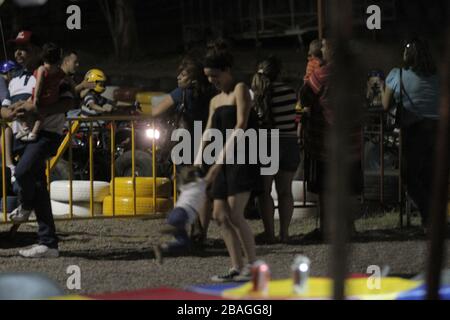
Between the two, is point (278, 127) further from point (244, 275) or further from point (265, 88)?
point (244, 275)

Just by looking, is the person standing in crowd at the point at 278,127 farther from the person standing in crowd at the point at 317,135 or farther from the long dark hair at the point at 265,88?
the person standing in crowd at the point at 317,135

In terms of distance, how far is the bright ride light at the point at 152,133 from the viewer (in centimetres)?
1037

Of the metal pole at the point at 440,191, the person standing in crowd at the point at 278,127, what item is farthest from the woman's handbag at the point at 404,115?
the metal pole at the point at 440,191

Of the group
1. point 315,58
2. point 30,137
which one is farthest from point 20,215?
point 315,58

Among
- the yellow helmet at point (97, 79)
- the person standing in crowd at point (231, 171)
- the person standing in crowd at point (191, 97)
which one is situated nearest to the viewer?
the person standing in crowd at point (231, 171)

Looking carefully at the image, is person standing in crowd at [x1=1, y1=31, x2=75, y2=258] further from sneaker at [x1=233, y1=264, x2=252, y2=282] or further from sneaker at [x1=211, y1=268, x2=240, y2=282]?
sneaker at [x1=233, y1=264, x2=252, y2=282]

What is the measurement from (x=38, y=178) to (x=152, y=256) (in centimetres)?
114

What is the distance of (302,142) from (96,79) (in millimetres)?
4904

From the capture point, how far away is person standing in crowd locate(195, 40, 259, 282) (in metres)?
7.43

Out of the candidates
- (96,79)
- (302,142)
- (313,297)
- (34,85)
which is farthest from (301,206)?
(313,297)

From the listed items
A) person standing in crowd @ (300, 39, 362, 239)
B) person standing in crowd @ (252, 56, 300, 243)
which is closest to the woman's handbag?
person standing in crowd @ (300, 39, 362, 239)

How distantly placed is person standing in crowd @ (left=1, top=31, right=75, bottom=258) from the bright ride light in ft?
4.57

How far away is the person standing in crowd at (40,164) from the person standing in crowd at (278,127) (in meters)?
1.67

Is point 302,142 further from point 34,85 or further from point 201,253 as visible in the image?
point 34,85
